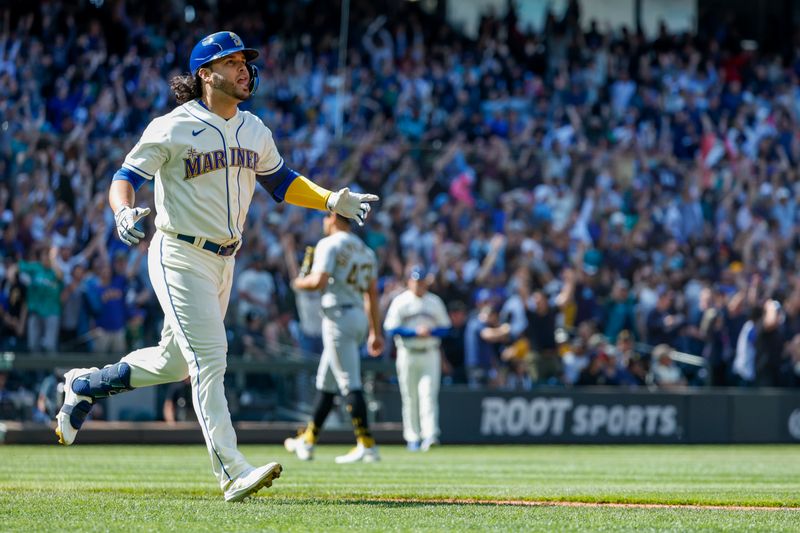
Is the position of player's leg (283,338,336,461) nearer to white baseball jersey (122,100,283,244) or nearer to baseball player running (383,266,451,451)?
baseball player running (383,266,451,451)

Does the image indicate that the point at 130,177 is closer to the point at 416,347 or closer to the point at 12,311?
the point at 416,347

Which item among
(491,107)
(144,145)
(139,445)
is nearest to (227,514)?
(144,145)

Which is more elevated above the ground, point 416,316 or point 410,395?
point 416,316

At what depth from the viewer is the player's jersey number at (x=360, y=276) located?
38.3 ft

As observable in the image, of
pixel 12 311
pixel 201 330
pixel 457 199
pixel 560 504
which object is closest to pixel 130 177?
pixel 201 330

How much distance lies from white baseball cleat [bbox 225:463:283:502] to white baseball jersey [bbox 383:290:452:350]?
334 inches

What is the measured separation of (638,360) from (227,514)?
13679mm

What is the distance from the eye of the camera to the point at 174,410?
51.2 ft

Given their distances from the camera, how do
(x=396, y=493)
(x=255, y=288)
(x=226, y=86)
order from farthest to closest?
(x=255, y=288) → (x=396, y=493) → (x=226, y=86)

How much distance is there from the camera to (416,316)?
14.9 metres

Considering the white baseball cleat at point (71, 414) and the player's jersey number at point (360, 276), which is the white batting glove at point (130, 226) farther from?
the player's jersey number at point (360, 276)

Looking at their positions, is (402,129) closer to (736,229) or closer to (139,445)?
(736,229)

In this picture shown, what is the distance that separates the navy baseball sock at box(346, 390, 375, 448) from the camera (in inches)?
449

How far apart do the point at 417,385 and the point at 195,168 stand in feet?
28.6
